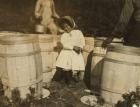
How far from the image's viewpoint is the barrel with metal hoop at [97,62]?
278 inches

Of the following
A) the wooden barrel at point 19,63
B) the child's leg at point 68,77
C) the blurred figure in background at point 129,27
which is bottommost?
the child's leg at point 68,77

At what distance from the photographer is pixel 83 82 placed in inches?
303

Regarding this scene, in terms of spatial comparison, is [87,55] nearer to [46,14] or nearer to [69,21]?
[69,21]

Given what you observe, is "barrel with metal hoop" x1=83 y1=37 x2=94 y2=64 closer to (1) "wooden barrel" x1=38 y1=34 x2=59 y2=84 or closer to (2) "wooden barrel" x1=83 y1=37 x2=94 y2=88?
(2) "wooden barrel" x1=83 y1=37 x2=94 y2=88

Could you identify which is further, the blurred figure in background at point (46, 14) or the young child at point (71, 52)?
the blurred figure in background at point (46, 14)

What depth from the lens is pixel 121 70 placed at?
5.98 m

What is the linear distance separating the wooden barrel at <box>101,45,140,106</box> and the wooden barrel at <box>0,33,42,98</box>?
1.28 meters

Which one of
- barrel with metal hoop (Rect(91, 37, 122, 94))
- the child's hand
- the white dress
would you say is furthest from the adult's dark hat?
barrel with metal hoop (Rect(91, 37, 122, 94))

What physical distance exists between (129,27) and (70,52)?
1.28 metres

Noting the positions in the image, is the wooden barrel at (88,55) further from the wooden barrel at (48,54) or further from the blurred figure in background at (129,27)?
the wooden barrel at (48,54)

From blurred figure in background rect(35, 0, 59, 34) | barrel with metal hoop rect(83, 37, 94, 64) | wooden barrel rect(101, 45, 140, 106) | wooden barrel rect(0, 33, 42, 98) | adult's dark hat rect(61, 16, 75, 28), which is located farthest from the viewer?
blurred figure in background rect(35, 0, 59, 34)

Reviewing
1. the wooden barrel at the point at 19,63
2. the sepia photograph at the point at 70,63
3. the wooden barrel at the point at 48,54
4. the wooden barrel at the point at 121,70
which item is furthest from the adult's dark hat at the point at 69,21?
the wooden barrel at the point at 121,70

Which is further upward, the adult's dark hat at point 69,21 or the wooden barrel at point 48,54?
the adult's dark hat at point 69,21

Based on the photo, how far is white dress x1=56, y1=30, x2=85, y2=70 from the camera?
23.8 feet
